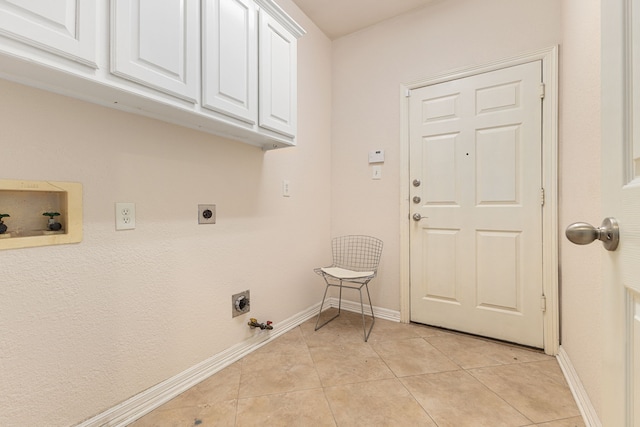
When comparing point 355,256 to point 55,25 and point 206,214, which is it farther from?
point 55,25

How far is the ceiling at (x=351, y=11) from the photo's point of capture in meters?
2.29

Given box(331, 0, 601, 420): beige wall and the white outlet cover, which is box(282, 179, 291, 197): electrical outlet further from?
the white outlet cover

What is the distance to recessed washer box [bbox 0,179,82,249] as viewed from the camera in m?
0.96

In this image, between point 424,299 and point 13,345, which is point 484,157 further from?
point 13,345

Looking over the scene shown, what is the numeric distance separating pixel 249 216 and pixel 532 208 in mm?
1870

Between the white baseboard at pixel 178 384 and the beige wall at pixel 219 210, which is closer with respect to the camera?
the beige wall at pixel 219 210

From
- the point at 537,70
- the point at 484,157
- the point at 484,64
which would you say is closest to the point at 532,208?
the point at 484,157

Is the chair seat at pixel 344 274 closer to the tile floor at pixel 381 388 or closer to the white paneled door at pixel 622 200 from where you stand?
the tile floor at pixel 381 388

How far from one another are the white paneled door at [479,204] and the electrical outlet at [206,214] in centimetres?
152

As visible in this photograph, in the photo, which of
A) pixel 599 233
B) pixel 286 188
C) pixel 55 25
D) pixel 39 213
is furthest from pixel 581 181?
pixel 39 213

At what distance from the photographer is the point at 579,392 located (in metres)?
1.38

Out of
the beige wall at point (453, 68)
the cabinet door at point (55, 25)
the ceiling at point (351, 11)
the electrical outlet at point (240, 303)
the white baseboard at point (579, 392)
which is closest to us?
the cabinet door at point (55, 25)

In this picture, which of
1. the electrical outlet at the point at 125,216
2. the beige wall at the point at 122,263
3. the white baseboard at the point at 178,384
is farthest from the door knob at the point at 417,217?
the electrical outlet at the point at 125,216

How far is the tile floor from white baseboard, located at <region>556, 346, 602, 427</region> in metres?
0.03
